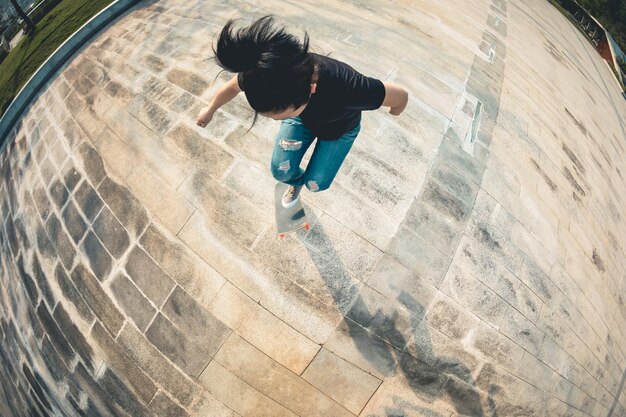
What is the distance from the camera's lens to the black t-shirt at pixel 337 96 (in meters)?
2.94

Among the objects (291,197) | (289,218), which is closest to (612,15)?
(291,197)

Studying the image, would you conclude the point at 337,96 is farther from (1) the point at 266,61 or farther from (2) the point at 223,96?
(2) the point at 223,96

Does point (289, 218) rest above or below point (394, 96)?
below

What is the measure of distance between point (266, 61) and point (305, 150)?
150 cm

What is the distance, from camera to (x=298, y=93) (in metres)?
2.62

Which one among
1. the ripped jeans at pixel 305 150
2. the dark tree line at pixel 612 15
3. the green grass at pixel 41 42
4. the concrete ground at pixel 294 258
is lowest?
the green grass at pixel 41 42

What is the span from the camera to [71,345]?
5.21 meters

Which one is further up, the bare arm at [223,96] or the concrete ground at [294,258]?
the bare arm at [223,96]

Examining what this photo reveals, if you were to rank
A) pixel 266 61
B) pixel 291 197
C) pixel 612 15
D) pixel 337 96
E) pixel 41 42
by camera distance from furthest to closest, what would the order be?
1. pixel 612 15
2. pixel 41 42
3. pixel 291 197
4. pixel 337 96
5. pixel 266 61

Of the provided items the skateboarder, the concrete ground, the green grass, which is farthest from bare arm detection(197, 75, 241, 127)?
the green grass

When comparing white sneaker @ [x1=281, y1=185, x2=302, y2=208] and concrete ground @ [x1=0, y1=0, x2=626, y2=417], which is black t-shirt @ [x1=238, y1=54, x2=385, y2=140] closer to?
white sneaker @ [x1=281, y1=185, x2=302, y2=208]

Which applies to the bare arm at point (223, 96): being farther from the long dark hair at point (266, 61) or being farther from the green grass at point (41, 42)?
the green grass at point (41, 42)

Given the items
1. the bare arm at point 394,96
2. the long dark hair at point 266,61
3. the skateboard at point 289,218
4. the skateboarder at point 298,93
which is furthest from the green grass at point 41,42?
the bare arm at point 394,96

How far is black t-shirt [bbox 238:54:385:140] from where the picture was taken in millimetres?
2938
